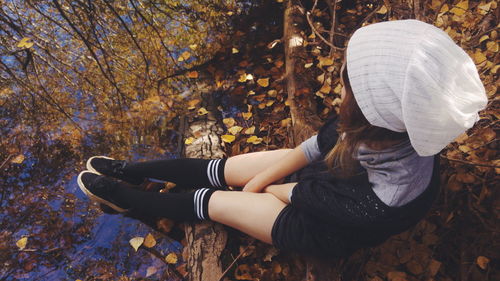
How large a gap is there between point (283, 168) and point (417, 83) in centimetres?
86

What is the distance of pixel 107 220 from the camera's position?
89.8 inches

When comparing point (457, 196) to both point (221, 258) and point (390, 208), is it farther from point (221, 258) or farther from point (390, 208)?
point (221, 258)

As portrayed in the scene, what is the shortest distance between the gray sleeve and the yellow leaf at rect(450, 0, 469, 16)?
1972 millimetres

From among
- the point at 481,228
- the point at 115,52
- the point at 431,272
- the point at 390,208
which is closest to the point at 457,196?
the point at 481,228

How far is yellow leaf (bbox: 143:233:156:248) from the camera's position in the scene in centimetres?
196

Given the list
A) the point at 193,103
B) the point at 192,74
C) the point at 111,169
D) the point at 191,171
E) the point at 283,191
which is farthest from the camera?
the point at 192,74

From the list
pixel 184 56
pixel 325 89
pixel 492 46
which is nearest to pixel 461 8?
pixel 492 46

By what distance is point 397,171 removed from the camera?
3.73 ft

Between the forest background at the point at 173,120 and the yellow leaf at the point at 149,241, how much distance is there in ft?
0.06

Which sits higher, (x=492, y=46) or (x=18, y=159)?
(x=492, y=46)

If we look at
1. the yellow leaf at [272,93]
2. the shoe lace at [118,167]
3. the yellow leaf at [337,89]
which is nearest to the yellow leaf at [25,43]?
the shoe lace at [118,167]

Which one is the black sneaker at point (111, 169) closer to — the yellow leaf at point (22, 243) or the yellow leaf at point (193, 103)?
the yellow leaf at point (22, 243)

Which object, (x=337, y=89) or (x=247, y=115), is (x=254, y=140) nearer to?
(x=247, y=115)

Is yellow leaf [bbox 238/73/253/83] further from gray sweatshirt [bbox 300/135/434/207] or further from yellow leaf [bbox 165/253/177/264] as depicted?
gray sweatshirt [bbox 300/135/434/207]
